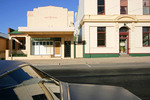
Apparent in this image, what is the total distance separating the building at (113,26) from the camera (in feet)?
55.5

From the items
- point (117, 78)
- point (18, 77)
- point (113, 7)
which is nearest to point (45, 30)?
point (113, 7)

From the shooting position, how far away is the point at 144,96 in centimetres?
386

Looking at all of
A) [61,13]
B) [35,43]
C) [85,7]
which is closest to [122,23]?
[85,7]

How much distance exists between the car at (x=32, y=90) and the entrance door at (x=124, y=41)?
17099 mm

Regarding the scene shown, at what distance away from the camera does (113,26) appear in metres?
17.1

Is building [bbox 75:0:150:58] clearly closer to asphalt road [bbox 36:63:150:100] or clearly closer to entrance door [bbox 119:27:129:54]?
entrance door [bbox 119:27:129:54]

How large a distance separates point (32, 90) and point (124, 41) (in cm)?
1818

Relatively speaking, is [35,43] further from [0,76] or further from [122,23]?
[0,76]

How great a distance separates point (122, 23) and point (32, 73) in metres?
17.5

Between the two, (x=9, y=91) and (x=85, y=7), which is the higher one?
(x=85, y=7)

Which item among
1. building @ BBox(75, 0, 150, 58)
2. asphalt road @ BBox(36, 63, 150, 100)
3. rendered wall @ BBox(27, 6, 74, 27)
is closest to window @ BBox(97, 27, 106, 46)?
building @ BBox(75, 0, 150, 58)

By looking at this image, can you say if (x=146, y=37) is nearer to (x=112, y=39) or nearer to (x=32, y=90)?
(x=112, y=39)

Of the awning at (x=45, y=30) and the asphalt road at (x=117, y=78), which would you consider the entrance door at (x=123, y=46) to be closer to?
the awning at (x=45, y=30)

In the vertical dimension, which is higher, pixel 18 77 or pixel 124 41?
pixel 124 41
